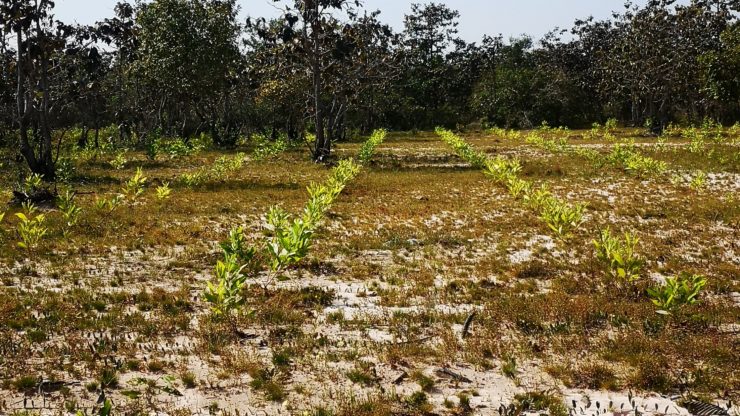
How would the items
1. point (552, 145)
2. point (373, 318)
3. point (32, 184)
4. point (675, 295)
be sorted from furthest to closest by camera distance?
point (552, 145) < point (32, 184) < point (373, 318) < point (675, 295)

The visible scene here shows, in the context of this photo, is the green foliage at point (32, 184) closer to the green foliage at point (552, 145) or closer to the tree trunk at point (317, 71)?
the tree trunk at point (317, 71)

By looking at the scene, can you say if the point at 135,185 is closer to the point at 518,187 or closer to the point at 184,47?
the point at 518,187

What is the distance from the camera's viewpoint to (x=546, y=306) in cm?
679

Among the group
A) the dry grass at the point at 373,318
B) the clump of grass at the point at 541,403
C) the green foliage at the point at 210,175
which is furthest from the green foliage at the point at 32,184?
the clump of grass at the point at 541,403

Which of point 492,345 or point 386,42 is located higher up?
point 386,42

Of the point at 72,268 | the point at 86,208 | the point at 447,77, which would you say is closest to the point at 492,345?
the point at 72,268

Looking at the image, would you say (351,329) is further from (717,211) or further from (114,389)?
(717,211)

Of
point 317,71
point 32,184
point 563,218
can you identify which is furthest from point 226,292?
point 317,71

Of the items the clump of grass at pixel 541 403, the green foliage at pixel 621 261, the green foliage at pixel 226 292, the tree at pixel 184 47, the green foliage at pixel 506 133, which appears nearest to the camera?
the clump of grass at pixel 541 403

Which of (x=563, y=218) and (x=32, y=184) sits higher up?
(x=32, y=184)

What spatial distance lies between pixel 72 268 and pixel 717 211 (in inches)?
497

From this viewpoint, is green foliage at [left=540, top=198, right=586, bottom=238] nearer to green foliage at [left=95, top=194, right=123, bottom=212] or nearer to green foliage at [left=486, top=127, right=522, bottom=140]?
green foliage at [left=95, top=194, right=123, bottom=212]

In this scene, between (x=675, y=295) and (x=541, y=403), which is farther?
(x=675, y=295)

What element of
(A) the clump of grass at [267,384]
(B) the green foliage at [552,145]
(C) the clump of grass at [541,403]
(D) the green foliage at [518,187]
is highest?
(B) the green foliage at [552,145]
